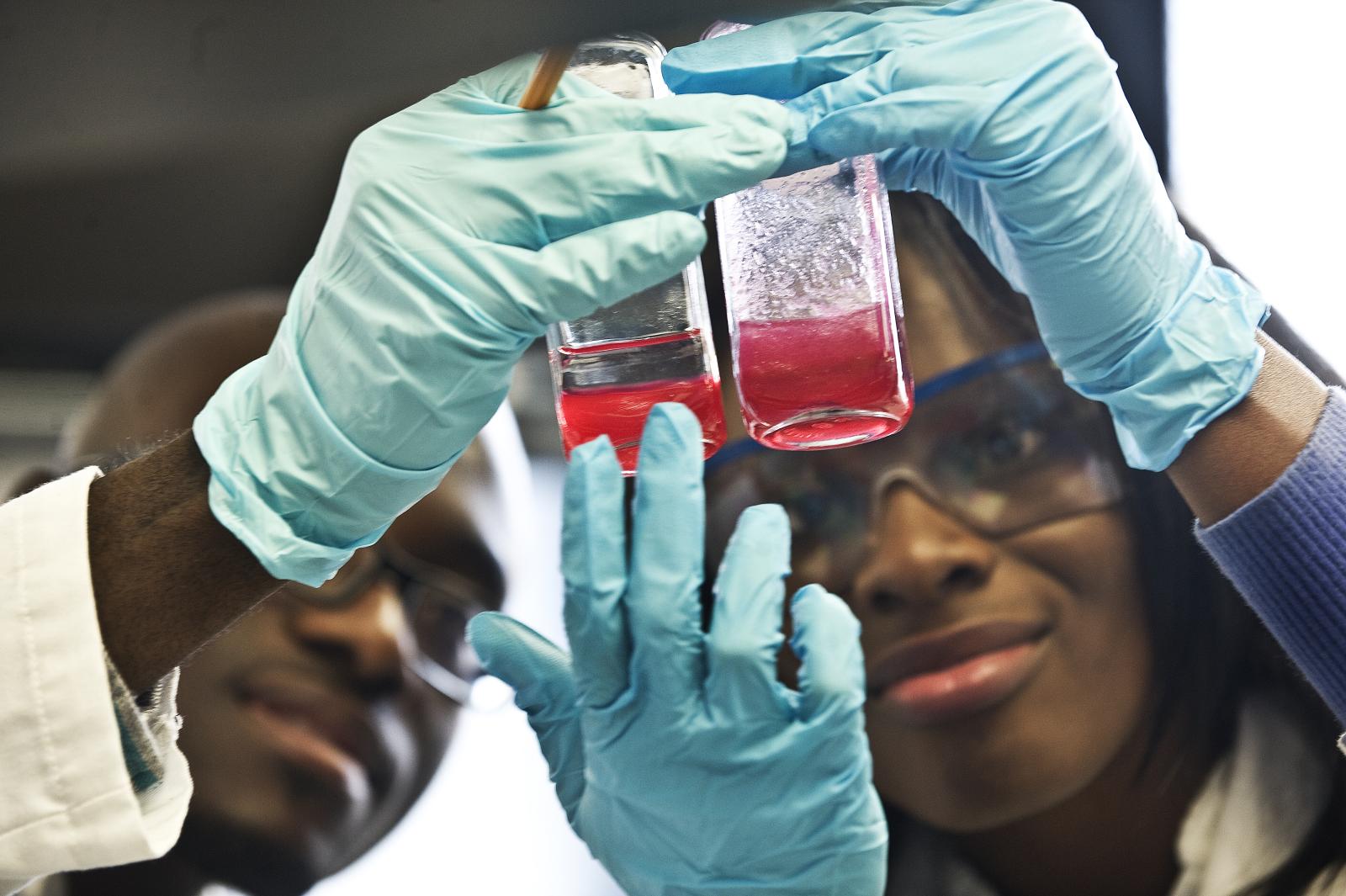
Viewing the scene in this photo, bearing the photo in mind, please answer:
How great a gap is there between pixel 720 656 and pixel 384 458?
0.34m

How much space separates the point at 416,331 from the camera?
2.86 feet

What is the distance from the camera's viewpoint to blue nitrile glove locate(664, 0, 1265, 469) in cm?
89

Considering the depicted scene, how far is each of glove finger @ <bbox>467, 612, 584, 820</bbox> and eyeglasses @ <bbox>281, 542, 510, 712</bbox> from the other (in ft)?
1.35

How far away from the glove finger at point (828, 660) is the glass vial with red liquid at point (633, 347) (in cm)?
19

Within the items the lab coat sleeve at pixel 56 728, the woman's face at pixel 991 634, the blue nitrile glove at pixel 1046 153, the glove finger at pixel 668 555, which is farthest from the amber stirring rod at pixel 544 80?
the woman's face at pixel 991 634

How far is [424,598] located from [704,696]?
70 cm

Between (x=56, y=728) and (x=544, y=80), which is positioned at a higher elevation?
(x=544, y=80)

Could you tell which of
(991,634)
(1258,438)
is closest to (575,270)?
(1258,438)

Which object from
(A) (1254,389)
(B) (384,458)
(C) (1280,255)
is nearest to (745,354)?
(B) (384,458)

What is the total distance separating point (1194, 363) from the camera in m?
1.03

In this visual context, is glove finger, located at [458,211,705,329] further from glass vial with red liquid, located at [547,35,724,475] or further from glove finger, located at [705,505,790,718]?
glove finger, located at [705,505,790,718]

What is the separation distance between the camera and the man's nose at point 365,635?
5.04 feet

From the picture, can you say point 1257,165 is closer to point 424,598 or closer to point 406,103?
point 406,103

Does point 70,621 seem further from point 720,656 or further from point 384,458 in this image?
point 720,656
